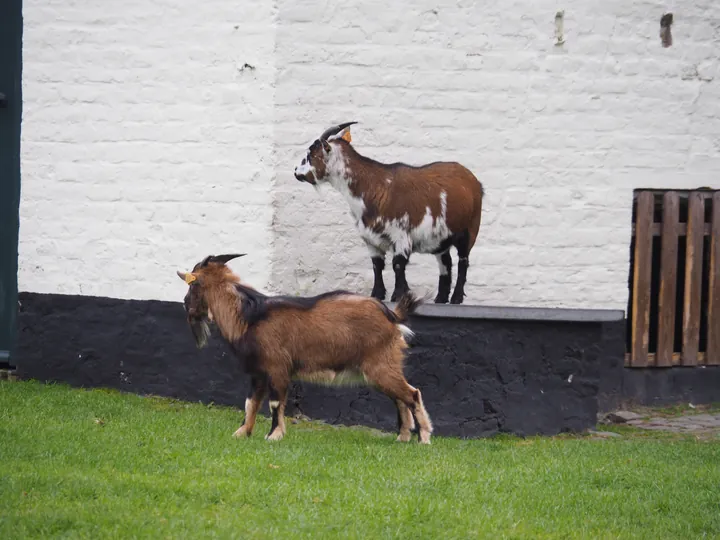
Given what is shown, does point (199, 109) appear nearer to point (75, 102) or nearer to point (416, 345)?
point (75, 102)

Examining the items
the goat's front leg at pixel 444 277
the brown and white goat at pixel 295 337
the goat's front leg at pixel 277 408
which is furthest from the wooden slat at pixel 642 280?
the goat's front leg at pixel 277 408

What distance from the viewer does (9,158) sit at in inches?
444

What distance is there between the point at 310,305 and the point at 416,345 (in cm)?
145

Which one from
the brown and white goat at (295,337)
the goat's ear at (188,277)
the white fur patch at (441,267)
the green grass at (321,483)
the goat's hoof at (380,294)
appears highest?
the white fur patch at (441,267)

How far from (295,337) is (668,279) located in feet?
16.0

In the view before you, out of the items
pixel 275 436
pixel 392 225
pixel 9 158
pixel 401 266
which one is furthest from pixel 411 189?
pixel 9 158

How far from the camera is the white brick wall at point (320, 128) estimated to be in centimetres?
1027

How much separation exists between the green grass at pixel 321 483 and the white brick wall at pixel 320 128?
181cm

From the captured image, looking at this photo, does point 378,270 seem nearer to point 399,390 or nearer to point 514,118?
point 399,390

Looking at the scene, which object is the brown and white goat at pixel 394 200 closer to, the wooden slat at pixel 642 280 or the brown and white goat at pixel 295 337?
the brown and white goat at pixel 295 337

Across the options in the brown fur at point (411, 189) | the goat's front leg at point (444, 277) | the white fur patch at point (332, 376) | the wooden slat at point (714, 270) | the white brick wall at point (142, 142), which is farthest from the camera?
the wooden slat at point (714, 270)

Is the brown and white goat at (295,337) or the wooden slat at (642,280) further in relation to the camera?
the wooden slat at (642,280)

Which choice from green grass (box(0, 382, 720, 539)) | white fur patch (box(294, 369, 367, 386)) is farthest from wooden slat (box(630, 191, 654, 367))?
white fur patch (box(294, 369, 367, 386))

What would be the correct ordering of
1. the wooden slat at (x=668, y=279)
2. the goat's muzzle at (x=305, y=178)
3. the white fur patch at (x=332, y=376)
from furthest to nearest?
the wooden slat at (x=668, y=279) → the goat's muzzle at (x=305, y=178) → the white fur patch at (x=332, y=376)
